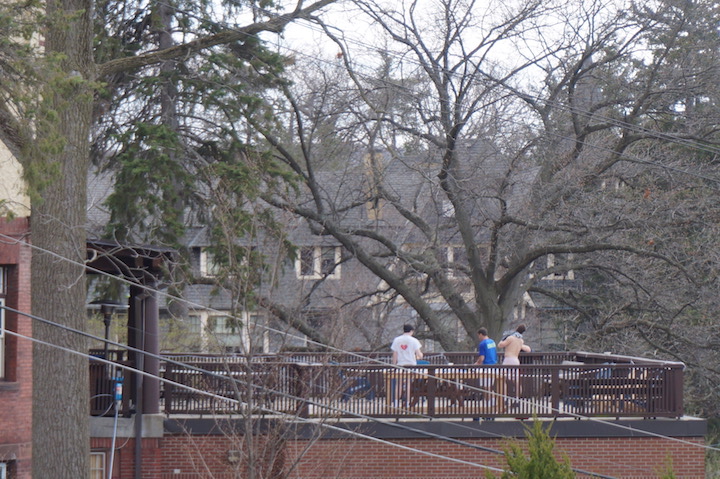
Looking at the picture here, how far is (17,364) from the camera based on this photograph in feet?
51.0

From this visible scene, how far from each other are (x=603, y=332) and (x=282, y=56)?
11.1 m

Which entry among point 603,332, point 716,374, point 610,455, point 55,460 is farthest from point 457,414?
point 716,374

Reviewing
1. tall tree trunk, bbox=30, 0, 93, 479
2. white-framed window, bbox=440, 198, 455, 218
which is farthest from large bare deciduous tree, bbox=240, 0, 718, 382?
tall tree trunk, bbox=30, 0, 93, 479

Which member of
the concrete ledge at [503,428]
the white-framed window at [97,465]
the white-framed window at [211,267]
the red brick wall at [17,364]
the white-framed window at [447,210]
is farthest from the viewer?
the white-framed window at [447,210]

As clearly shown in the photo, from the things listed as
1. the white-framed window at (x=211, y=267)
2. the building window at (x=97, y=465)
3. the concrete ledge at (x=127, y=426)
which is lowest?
the building window at (x=97, y=465)

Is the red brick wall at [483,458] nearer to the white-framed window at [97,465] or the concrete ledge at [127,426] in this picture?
the concrete ledge at [127,426]

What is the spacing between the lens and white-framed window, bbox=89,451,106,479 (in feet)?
53.8

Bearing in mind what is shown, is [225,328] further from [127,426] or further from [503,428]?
[503,428]

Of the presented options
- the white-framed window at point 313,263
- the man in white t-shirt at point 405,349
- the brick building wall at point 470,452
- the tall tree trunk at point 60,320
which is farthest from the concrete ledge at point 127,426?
the man in white t-shirt at point 405,349

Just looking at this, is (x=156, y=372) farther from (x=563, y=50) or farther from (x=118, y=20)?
(x=563, y=50)

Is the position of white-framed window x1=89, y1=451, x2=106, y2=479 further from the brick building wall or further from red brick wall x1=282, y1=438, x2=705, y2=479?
red brick wall x1=282, y1=438, x2=705, y2=479

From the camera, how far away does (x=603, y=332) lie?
2475 centimetres

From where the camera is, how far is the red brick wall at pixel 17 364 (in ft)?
50.3

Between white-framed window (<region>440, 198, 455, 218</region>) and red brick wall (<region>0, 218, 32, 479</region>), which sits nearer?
red brick wall (<region>0, 218, 32, 479</region>)
